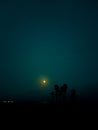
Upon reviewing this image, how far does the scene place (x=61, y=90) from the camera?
294 ft

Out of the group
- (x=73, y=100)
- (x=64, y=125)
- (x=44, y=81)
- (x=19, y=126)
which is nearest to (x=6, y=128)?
(x=19, y=126)

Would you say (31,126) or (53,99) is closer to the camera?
(31,126)

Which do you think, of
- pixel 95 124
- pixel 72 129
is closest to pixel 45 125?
pixel 72 129

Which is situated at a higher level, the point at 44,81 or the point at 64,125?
the point at 44,81

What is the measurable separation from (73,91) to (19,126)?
191 ft

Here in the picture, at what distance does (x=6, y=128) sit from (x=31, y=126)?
3249 millimetres

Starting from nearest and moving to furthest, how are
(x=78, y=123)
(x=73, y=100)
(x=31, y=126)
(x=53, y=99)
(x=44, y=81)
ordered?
(x=31, y=126) → (x=78, y=123) → (x=44, y=81) → (x=73, y=100) → (x=53, y=99)

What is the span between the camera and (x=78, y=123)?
29.7 metres

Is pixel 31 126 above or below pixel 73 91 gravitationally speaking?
below

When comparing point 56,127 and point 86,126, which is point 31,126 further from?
point 86,126

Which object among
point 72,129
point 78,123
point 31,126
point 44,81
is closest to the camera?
point 72,129

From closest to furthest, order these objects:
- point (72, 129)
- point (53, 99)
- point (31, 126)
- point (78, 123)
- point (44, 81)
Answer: point (72, 129)
point (31, 126)
point (78, 123)
point (44, 81)
point (53, 99)

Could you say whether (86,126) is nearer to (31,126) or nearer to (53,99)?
(31,126)

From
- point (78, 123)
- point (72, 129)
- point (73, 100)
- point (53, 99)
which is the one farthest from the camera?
point (53, 99)
